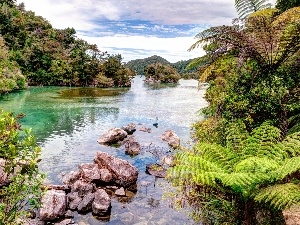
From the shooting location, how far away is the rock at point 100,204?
9.17 m

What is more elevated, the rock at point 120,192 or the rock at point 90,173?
the rock at point 90,173

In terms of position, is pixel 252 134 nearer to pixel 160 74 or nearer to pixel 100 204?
pixel 100 204

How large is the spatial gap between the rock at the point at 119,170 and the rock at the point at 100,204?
5.55ft

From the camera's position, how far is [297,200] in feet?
12.1

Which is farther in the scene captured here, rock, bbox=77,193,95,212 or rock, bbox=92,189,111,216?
rock, bbox=77,193,95,212

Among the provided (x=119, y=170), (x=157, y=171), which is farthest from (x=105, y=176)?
(x=157, y=171)

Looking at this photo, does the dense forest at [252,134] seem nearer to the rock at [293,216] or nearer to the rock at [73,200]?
the rock at [293,216]

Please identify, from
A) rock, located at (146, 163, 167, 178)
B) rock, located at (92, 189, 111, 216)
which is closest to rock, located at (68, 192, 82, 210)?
rock, located at (92, 189, 111, 216)

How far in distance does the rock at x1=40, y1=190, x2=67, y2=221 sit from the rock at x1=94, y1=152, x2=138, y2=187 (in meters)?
2.53

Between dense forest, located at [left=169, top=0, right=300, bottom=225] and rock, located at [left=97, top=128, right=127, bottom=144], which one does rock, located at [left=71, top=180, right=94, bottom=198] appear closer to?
dense forest, located at [left=169, top=0, right=300, bottom=225]

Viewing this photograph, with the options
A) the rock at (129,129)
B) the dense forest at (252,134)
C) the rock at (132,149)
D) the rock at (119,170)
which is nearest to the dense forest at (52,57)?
the rock at (129,129)

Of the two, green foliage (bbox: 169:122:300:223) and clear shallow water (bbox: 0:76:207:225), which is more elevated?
green foliage (bbox: 169:122:300:223)

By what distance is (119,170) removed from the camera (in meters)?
11.8

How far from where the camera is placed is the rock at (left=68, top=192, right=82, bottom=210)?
9.41 m
